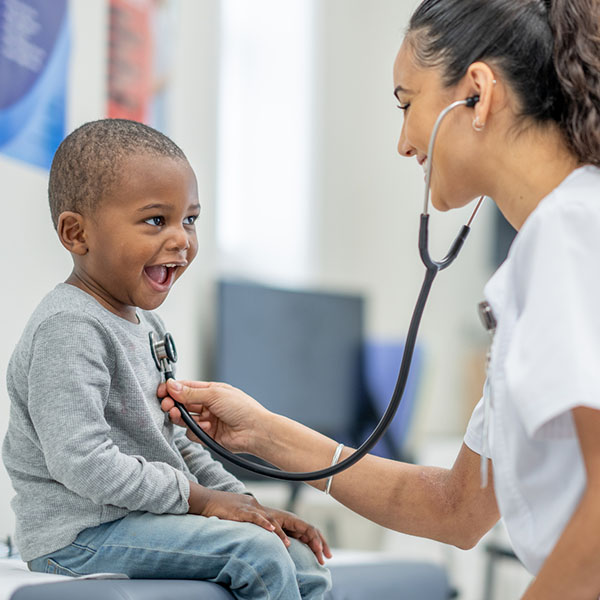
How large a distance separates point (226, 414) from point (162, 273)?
22cm

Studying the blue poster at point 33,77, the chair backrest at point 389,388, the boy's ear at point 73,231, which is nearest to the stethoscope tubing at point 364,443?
the boy's ear at point 73,231

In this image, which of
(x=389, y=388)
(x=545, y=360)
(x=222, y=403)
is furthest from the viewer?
(x=389, y=388)

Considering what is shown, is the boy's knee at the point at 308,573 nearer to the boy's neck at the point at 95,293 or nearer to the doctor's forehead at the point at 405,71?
the boy's neck at the point at 95,293

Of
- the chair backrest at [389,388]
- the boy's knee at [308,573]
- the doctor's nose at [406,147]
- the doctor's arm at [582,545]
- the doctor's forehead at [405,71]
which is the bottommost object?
the chair backrest at [389,388]

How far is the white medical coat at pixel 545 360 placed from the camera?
810mm

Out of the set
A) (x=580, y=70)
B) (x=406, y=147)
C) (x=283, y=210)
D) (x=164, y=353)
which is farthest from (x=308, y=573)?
(x=283, y=210)

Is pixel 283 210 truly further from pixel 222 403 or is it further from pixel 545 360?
pixel 545 360

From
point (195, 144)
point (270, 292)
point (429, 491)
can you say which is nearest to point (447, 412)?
point (270, 292)

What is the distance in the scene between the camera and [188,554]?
0.98m

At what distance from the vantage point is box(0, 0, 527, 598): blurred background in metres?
1.48

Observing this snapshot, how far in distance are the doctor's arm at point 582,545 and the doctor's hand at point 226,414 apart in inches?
18.2

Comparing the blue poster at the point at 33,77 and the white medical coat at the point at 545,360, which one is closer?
the white medical coat at the point at 545,360

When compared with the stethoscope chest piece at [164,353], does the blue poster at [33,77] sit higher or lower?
higher

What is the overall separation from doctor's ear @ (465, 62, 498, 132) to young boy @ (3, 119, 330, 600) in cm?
38
